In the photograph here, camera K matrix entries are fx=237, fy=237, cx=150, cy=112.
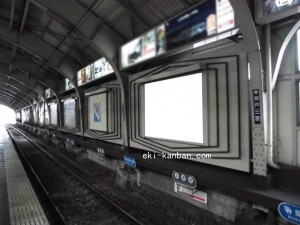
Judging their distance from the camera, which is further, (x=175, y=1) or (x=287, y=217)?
(x=175, y=1)

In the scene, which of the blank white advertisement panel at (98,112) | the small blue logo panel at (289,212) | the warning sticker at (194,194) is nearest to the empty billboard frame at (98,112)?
the blank white advertisement panel at (98,112)

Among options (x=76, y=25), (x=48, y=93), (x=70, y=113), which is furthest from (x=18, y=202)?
(x=48, y=93)

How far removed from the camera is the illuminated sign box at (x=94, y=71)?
376 inches

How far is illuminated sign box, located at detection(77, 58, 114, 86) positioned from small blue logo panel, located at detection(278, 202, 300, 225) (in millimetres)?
7192

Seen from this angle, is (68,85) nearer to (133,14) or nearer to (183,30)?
(133,14)

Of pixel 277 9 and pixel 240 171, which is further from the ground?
pixel 277 9

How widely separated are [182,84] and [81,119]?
27.1ft

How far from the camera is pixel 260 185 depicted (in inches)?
155

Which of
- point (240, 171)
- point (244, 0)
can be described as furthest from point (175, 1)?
point (240, 171)

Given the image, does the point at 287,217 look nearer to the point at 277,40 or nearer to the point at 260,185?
the point at 260,185

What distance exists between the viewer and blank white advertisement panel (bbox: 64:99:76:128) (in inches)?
571

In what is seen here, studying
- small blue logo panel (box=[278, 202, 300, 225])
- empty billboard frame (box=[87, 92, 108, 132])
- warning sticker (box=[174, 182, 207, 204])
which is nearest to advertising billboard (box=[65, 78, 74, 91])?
empty billboard frame (box=[87, 92, 108, 132])

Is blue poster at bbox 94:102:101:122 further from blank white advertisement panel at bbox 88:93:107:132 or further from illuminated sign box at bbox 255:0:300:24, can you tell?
illuminated sign box at bbox 255:0:300:24

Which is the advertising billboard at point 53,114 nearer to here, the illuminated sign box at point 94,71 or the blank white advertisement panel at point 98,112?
the illuminated sign box at point 94,71
